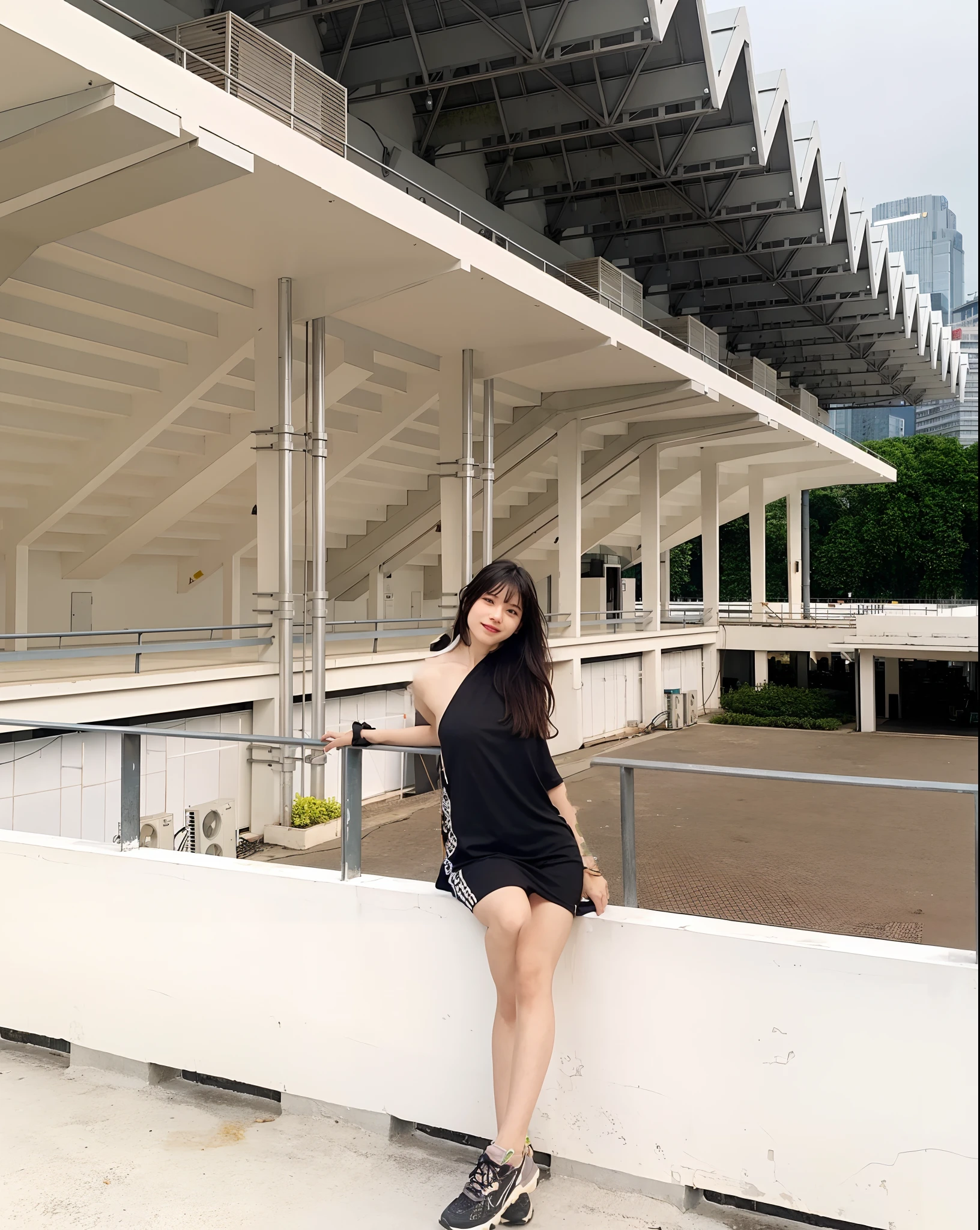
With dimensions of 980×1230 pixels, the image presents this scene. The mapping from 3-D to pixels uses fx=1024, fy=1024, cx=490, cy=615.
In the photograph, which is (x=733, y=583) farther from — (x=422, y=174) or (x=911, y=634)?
(x=422, y=174)

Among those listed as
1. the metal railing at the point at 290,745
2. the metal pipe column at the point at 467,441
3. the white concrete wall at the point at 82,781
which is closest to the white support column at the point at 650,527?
the metal pipe column at the point at 467,441

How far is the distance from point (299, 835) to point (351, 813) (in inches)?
369

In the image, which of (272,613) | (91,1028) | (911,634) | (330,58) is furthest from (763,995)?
(911,634)

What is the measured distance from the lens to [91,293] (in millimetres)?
12508

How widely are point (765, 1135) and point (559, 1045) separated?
71 centimetres

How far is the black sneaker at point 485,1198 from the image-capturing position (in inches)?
119

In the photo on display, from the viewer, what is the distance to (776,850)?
636 cm

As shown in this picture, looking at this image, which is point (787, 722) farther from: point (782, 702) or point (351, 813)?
point (351, 813)

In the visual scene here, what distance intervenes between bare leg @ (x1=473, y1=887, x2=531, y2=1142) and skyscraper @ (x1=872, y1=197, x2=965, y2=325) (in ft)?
6.71

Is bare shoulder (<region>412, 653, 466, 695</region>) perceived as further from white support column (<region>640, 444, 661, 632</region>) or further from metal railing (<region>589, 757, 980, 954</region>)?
white support column (<region>640, 444, 661, 632</region>)

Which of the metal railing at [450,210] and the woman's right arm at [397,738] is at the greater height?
the metal railing at [450,210]

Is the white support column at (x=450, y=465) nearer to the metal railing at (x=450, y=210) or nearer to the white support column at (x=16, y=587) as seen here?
the metal railing at (x=450, y=210)

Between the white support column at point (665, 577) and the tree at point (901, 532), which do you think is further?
the tree at point (901, 532)

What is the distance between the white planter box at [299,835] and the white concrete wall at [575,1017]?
837 centimetres
